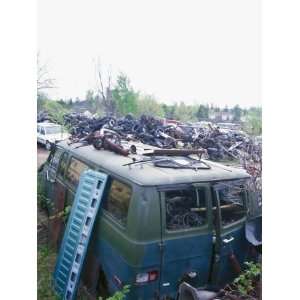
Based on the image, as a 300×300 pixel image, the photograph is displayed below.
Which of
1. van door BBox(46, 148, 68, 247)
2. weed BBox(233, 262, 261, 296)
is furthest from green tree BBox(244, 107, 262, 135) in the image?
van door BBox(46, 148, 68, 247)

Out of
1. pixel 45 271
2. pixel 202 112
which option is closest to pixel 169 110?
pixel 202 112

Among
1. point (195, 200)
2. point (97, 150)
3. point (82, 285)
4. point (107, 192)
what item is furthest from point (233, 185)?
point (82, 285)

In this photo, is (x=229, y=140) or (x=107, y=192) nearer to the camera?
(x=107, y=192)

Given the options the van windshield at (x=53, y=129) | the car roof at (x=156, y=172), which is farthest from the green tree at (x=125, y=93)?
the van windshield at (x=53, y=129)

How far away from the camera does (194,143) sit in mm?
2338

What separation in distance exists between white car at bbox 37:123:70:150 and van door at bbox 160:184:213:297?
90cm

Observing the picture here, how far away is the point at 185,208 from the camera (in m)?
2.07

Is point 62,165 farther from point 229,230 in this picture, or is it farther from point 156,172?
point 229,230

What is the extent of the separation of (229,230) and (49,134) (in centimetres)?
128

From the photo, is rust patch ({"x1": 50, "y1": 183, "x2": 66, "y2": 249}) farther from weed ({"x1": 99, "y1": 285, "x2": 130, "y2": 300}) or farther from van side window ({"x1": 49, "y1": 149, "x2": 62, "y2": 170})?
weed ({"x1": 99, "y1": 285, "x2": 130, "y2": 300})

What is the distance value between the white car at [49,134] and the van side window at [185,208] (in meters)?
0.92
